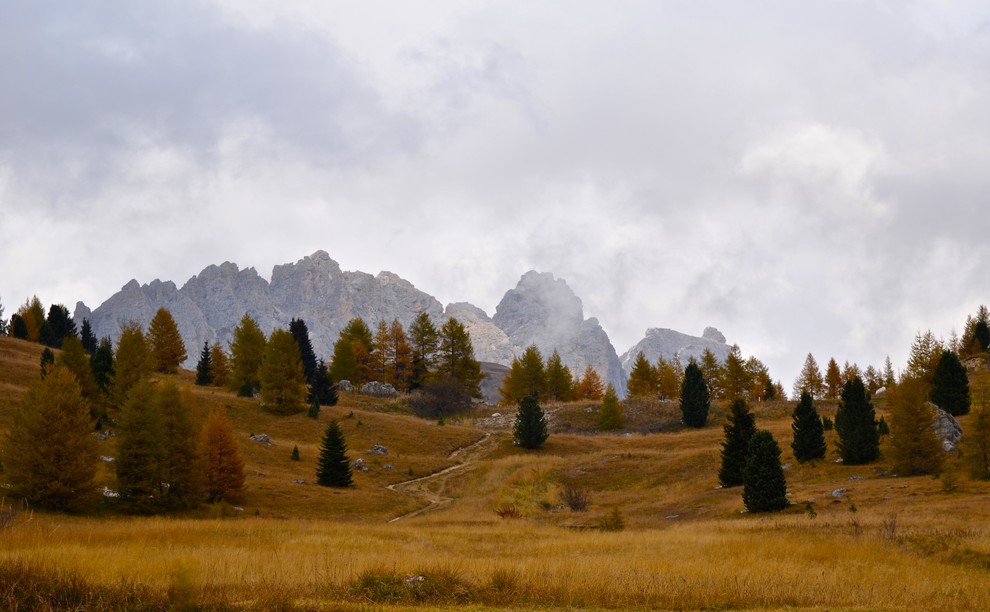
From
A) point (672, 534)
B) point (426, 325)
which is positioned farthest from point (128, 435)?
point (426, 325)

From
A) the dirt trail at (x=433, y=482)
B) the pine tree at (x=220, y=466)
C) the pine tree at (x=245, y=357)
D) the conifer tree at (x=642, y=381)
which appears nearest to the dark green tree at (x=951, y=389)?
the dirt trail at (x=433, y=482)

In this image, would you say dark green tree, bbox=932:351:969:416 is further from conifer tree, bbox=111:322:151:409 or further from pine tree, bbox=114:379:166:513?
conifer tree, bbox=111:322:151:409

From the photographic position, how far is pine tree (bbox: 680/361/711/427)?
73.1 meters

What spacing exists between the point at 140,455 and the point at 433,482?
75.5ft

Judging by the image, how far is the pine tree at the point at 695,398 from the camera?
73125 millimetres

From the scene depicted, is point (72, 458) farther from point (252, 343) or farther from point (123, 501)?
point (252, 343)

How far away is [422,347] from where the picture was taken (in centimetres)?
9019

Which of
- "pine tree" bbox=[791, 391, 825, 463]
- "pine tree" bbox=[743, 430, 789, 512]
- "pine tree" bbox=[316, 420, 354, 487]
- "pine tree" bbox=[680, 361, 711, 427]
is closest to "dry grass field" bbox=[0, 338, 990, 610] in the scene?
"pine tree" bbox=[743, 430, 789, 512]

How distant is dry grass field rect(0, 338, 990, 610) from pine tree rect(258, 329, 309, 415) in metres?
12.4

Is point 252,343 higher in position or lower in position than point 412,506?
higher

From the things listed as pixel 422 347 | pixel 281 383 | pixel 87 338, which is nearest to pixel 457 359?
pixel 422 347

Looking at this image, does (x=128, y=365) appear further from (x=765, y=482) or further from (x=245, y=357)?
(x=765, y=482)

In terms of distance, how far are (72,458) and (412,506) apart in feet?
64.2

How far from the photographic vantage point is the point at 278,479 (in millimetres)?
44312
